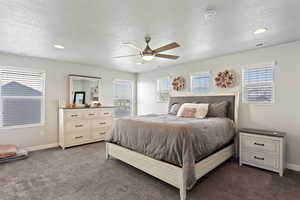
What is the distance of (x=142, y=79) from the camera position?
6133 mm

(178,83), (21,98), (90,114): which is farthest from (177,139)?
(21,98)

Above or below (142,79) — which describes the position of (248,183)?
below

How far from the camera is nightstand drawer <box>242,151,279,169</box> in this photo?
8.71ft

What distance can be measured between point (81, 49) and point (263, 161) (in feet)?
14.0

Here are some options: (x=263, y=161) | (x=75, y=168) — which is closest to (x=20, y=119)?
(x=75, y=168)

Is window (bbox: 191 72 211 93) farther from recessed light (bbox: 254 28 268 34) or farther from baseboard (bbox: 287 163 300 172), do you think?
baseboard (bbox: 287 163 300 172)

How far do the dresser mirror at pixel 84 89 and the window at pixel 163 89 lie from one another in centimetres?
209

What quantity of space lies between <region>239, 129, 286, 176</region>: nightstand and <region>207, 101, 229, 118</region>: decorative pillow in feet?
1.93

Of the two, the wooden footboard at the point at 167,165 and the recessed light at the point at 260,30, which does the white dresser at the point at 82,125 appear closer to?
the wooden footboard at the point at 167,165

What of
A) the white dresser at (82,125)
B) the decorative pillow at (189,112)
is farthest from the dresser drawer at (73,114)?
the decorative pillow at (189,112)

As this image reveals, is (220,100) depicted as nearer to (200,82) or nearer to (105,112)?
(200,82)

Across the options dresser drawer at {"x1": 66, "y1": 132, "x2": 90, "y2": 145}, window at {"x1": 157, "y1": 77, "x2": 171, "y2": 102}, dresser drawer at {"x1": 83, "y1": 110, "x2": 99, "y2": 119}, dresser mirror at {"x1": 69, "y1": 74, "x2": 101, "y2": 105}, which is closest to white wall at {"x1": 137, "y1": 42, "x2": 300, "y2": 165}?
window at {"x1": 157, "y1": 77, "x2": 171, "y2": 102}

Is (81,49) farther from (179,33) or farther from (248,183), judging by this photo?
(248,183)

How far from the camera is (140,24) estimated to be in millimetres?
2254
